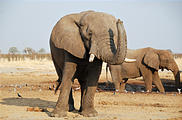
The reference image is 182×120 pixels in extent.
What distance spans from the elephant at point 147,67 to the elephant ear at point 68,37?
9.23 meters

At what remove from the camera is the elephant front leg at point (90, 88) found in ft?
30.9

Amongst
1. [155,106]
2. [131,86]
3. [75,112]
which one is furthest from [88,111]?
[131,86]

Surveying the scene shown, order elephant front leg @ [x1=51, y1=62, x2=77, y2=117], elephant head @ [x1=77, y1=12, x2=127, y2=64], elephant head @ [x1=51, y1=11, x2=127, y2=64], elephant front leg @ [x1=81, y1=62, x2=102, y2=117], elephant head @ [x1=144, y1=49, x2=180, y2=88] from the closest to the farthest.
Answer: elephant head @ [x1=77, y1=12, x2=127, y2=64] < elephant head @ [x1=51, y1=11, x2=127, y2=64] < elephant front leg @ [x1=51, y1=62, x2=77, y2=117] < elephant front leg @ [x1=81, y1=62, x2=102, y2=117] < elephant head @ [x1=144, y1=49, x2=180, y2=88]

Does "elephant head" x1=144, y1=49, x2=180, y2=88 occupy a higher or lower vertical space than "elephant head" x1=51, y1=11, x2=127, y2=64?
lower

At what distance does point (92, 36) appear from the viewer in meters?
8.36

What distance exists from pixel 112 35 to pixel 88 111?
2483 mm

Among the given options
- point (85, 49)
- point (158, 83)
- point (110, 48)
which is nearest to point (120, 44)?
point (110, 48)

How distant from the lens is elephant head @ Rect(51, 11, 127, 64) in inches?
303

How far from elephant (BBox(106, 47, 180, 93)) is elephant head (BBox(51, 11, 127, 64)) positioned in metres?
9.33

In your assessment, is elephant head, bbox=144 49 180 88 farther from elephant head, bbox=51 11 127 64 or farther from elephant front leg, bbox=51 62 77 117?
elephant front leg, bbox=51 62 77 117

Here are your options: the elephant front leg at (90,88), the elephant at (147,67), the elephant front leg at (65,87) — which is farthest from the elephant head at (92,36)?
the elephant at (147,67)

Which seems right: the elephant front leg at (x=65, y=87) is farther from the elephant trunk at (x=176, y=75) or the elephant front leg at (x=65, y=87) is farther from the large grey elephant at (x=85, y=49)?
the elephant trunk at (x=176, y=75)

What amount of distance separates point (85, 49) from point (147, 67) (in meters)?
10.7


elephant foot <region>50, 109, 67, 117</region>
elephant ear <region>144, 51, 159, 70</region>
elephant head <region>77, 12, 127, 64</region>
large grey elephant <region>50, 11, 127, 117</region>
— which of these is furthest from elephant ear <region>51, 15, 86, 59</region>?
elephant ear <region>144, 51, 159, 70</region>
